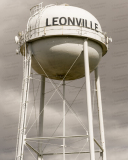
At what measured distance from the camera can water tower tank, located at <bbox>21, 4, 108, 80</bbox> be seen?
14391mm

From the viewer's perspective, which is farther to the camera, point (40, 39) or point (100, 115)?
point (100, 115)

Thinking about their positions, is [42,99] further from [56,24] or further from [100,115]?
[56,24]

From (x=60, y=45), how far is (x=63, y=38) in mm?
391

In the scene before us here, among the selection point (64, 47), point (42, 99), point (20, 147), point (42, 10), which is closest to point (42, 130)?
point (42, 99)

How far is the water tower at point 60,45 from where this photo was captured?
A: 14.3 meters

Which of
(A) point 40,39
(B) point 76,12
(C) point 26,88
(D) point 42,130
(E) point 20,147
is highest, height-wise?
(B) point 76,12

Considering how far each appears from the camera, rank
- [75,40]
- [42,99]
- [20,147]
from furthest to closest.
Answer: [42,99] → [75,40] → [20,147]

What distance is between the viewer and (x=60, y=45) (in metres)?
14.3

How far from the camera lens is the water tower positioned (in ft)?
46.9

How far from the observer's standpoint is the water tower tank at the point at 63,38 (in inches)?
567

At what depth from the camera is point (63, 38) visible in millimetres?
14406

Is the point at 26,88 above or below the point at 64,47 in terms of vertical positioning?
below

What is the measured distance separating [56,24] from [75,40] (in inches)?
48.8

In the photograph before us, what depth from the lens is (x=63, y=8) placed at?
15.3 m
